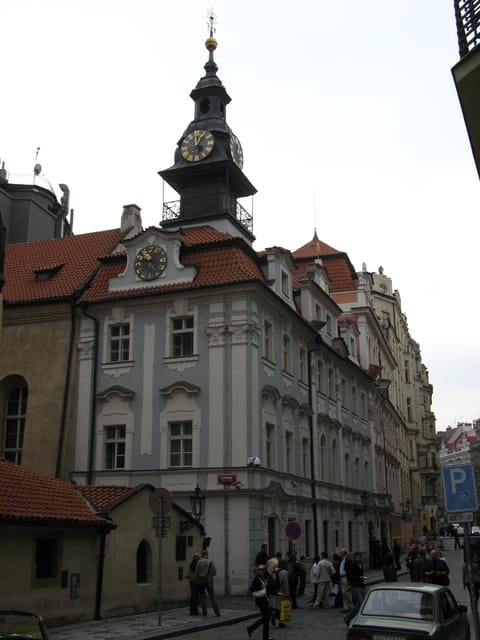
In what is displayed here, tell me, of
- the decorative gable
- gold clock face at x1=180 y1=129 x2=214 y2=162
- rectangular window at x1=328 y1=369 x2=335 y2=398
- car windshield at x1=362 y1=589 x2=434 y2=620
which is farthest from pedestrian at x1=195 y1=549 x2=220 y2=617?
gold clock face at x1=180 y1=129 x2=214 y2=162

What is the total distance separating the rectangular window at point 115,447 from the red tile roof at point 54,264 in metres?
5.82

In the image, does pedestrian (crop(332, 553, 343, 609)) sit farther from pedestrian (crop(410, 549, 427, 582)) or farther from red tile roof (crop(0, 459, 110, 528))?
red tile roof (crop(0, 459, 110, 528))

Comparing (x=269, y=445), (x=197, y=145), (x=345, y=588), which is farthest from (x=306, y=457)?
(x=197, y=145)

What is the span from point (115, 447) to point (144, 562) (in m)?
8.52

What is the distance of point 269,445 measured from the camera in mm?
27719

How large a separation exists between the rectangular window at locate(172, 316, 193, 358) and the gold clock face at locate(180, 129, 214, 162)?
11669 millimetres

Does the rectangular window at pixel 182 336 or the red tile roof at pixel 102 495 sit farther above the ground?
the rectangular window at pixel 182 336

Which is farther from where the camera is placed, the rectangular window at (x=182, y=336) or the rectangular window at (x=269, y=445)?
the rectangular window at (x=182, y=336)

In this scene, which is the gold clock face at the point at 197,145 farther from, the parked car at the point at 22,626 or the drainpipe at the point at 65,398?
the parked car at the point at 22,626

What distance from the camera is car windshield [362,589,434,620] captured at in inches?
438

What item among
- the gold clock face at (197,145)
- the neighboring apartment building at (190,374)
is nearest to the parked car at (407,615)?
the neighboring apartment building at (190,374)

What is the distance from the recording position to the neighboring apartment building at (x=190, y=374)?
25.9 metres

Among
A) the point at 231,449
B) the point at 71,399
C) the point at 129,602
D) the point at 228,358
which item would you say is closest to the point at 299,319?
the point at 228,358

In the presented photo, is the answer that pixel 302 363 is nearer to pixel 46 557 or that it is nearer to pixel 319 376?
pixel 319 376
